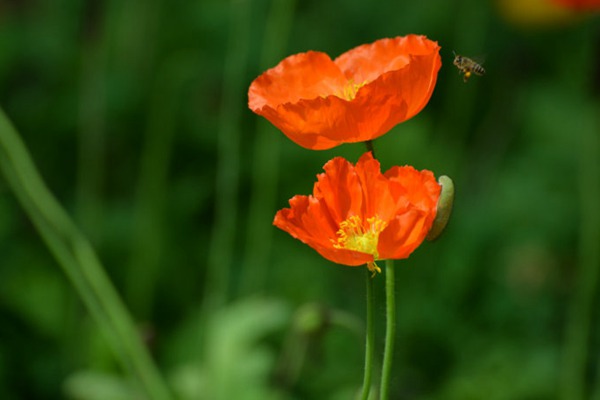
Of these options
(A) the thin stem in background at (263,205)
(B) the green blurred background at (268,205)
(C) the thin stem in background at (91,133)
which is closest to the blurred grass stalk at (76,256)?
(B) the green blurred background at (268,205)

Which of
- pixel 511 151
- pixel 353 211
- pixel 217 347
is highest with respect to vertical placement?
pixel 353 211

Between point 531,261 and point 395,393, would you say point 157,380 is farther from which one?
point 531,261

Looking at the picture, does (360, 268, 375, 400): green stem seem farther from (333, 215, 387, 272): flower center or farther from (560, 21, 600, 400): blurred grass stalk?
(560, 21, 600, 400): blurred grass stalk

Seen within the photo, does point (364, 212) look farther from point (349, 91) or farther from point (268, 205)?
point (268, 205)

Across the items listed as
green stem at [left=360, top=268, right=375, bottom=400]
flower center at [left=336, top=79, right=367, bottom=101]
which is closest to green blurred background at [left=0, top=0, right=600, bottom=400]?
flower center at [left=336, top=79, right=367, bottom=101]

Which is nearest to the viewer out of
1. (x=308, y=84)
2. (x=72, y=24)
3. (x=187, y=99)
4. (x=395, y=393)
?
(x=308, y=84)

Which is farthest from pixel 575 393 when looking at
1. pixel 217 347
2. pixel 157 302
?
pixel 157 302

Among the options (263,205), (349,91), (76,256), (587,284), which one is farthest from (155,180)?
(349,91)
